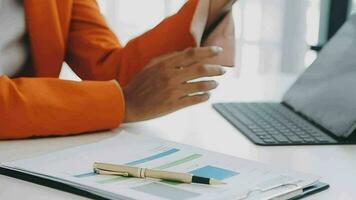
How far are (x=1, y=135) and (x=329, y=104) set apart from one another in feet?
1.61

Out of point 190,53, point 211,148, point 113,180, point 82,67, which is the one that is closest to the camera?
point 113,180

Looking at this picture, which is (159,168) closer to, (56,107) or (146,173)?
(146,173)

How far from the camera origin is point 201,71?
953 mm

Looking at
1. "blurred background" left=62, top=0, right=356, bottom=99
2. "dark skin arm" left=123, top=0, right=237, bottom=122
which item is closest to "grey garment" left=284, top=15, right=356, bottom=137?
"dark skin arm" left=123, top=0, right=237, bottom=122

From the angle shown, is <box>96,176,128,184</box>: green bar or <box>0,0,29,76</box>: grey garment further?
<box>0,0,29,76</box>: grey garment

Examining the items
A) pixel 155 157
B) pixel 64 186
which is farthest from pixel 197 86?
pixel 64 186

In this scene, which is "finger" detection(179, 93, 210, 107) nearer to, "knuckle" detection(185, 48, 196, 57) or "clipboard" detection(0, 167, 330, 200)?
"knuckle" detection(185, 48, 196, 57)

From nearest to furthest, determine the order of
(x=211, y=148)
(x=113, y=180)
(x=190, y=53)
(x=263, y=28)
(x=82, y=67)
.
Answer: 1. (x=113, y=180)
2. (x=211, y=148)
3. (x=190, y=53)
4. (x=82, y=67)
5. (x=263, y=28)

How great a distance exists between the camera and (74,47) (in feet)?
4.06

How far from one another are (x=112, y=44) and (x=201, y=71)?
33 cm

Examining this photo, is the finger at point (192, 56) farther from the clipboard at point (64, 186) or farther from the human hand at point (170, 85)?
the clipboard at point (64, 186)

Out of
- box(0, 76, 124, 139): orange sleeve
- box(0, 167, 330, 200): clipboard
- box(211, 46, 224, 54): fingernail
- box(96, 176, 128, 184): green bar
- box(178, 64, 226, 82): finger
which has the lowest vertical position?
box(0, 167, 330, 200): clipboard

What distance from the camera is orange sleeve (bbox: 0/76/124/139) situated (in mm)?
858

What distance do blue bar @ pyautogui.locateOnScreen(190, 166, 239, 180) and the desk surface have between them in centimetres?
10
